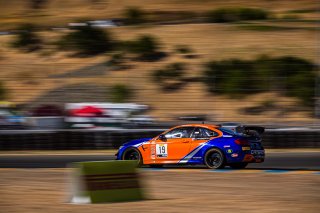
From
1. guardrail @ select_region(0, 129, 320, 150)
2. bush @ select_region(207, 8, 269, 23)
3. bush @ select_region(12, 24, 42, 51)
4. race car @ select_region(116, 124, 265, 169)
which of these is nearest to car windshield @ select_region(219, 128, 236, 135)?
race car @ select_region(116, 124, 265, 169)

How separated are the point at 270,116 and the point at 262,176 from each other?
10.7 meters

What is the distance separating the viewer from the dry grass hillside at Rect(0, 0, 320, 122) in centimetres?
2511

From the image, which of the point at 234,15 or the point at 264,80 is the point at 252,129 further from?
the point at 234,15

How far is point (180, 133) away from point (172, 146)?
35cm

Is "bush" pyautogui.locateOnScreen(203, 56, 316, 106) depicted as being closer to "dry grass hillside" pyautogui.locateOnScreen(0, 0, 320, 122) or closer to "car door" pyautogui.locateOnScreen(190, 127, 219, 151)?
"dry grass hillside" pyautogui.locateOnScreen(0, 0, 320, 122)

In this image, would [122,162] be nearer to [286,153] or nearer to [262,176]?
[262,176]

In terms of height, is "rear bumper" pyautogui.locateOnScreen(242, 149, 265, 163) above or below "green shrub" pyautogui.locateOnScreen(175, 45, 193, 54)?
below

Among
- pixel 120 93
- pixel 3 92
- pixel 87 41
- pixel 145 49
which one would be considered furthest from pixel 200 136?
pixel 87 41

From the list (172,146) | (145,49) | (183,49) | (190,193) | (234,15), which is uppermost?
(234,15)

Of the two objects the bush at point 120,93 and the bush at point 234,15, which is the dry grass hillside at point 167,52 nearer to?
the bush at point 120,93

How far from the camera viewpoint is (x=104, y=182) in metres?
9.45

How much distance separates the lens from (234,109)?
2577 cm

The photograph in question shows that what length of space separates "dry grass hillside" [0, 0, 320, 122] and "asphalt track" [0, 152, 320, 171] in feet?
13.1

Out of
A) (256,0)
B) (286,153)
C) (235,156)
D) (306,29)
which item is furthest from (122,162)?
(256,0)
